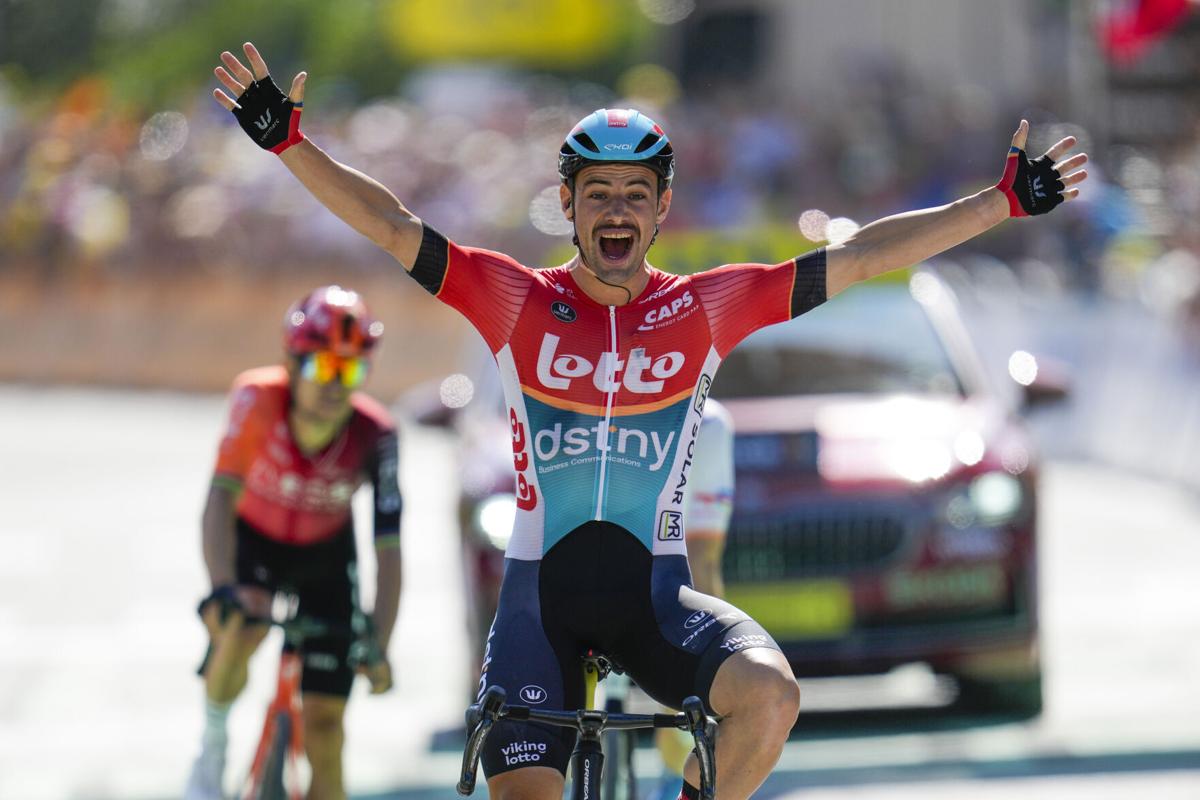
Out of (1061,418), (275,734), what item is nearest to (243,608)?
(275,734)

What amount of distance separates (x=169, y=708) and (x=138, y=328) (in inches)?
721

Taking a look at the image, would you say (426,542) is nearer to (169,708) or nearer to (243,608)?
(169,708)

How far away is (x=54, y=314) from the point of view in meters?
28.7

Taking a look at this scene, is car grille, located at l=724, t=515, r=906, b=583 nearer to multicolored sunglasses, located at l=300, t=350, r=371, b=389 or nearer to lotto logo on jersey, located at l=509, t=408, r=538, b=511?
multicolored sunglasses, located at l=300, t=350, r=371, b=389

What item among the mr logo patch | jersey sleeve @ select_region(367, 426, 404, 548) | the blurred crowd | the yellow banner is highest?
the yellow banner

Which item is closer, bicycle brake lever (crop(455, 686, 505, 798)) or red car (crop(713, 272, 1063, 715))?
bicycle brake lever (crop(455, 686, 505, 798))

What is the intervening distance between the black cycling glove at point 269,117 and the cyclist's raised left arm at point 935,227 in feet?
4.57

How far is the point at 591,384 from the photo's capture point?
5227mm

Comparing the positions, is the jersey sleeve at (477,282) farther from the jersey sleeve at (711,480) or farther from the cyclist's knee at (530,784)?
the jersey sleeve at (711,480)

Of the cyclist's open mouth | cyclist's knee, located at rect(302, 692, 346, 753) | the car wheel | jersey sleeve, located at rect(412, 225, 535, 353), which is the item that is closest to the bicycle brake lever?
jersey sleeve, located at rect(412, 225, 535, 353)

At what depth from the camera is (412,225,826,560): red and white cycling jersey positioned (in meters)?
5.20

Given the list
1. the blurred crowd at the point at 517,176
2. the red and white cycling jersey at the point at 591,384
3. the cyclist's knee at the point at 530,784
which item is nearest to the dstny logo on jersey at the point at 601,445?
the red and white cycling jersey at the point at 591,384

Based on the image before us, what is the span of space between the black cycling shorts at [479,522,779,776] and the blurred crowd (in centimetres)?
1403

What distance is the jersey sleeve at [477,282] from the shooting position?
5.22m
